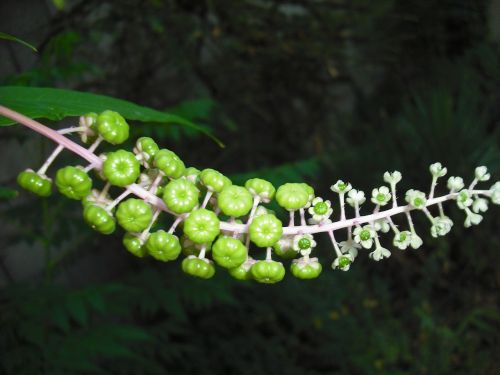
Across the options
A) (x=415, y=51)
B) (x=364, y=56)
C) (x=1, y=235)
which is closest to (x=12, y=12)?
(x=1, y=235)

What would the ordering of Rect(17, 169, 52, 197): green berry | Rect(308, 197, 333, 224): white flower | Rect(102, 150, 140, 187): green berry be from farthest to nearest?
1. Rect(308, 197, 333, 224): white flower
2. Rect(17, 169, 52, 197): green berry
3. Rect(102, 150, 140, 187): green berry

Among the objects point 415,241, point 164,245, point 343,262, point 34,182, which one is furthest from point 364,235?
point 34,182

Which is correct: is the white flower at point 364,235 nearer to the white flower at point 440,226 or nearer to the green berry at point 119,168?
the white flower at point 440,226

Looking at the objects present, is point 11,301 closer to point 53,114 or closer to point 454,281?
point 53,114

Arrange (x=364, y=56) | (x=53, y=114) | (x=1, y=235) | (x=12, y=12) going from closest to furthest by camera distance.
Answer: (x=53, y=114)
(x=12, y=12)
(x=1, y=235)
(x=364, y=56)

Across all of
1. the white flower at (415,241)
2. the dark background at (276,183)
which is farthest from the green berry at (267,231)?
the dark background at (276,183)

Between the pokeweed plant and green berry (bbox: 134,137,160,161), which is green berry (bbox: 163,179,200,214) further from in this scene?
green berry (bbox: 134,137,160,161)

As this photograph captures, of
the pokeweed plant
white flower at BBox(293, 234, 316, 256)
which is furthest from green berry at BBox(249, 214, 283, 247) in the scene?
white flower at BBox(293, 234, 316, 256)
